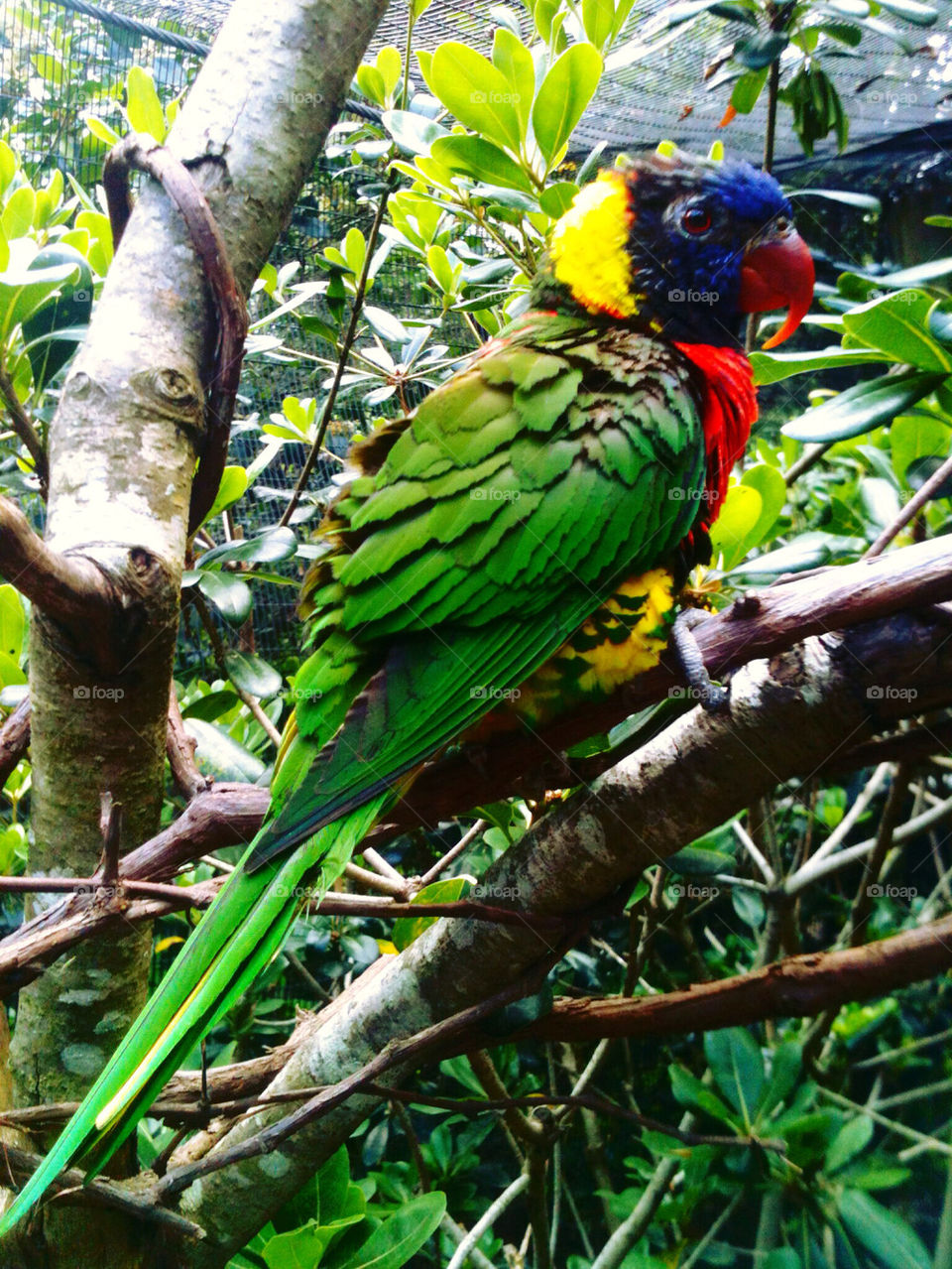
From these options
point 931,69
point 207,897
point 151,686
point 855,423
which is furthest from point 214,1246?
point 931,69

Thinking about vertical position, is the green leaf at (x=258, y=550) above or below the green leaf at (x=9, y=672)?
above

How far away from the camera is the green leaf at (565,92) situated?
→ 4.17 feet

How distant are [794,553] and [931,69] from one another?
1.70 meters

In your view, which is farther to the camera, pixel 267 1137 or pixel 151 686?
pixel 151 686

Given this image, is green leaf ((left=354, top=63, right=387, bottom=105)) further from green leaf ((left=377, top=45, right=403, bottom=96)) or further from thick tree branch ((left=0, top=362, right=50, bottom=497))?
thick tree branch ((left=0, top=362, right=50, bottom=497))

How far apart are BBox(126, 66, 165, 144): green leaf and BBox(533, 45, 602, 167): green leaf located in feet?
2.18

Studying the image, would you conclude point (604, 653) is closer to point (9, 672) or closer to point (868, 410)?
point (868, 410)

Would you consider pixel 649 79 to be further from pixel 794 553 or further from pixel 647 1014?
pixel 647 1014

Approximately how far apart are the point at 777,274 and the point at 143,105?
3.73ft

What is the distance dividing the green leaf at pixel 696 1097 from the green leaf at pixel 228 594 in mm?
1076

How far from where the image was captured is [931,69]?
7.23 feet

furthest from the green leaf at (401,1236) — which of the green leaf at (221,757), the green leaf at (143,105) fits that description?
the green leaf at (143,105)

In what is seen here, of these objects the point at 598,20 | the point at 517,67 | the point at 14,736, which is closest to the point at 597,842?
the point at 14,736

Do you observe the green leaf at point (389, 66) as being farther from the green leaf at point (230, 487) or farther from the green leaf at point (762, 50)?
the green leaf at point (230, 487)
